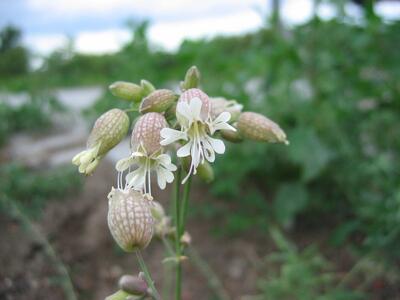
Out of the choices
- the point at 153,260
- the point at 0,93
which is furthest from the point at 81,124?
the point at 153,260

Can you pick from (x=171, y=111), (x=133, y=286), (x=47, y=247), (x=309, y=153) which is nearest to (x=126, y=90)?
(x=171, y=111)

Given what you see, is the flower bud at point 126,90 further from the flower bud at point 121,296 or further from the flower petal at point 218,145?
the flower bud at point 121,296

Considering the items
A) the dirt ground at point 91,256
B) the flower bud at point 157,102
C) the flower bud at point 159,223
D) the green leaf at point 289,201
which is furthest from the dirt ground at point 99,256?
the flower bud at point 157,102

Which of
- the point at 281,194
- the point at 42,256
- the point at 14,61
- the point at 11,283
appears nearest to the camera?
the point at 11,283

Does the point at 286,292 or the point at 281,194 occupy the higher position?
the point at 281,194

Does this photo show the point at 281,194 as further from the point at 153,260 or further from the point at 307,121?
the point at 153,260

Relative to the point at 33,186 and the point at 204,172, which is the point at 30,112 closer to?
the point at 33,186
